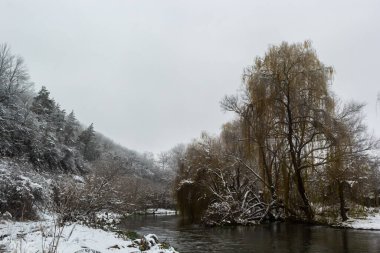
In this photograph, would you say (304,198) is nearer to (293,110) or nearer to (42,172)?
(293,110)

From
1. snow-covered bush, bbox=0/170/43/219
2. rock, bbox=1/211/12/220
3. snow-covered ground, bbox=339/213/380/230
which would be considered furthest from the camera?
snow-covered ground, bbox=339/213/380/230

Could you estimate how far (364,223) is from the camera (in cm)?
2133

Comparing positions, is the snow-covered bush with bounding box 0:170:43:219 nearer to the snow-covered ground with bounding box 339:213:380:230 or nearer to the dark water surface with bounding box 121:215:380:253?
the dark water surface with bounding box 121:215:380:253

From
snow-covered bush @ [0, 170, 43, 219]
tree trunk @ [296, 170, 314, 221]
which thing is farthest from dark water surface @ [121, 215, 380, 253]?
snow-covered bush @ [0, 170, 43, 219]

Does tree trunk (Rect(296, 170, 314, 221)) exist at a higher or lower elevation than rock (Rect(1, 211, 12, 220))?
higher

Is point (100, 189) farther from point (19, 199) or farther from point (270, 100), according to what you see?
point (270, 100)

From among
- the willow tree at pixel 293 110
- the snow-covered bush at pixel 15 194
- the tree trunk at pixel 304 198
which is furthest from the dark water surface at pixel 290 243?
the snow-covered bush at pixel 15 194

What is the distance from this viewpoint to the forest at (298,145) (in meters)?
23.5

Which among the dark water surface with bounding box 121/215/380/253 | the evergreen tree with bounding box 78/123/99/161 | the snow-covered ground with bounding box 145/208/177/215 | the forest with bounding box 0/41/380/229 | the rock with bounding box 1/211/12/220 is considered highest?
the evergreen tree with bounding box 78/123/99/161

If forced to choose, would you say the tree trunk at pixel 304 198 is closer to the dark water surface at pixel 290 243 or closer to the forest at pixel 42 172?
the dark water surface at pixel 290 243

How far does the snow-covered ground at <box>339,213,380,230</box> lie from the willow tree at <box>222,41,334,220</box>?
104 inches

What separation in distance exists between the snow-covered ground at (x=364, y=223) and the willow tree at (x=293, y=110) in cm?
263

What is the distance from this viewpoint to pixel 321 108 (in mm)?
23922

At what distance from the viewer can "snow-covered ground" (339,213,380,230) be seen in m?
20.4
